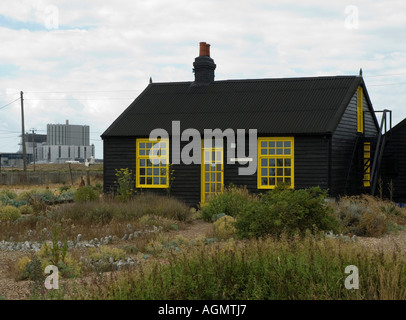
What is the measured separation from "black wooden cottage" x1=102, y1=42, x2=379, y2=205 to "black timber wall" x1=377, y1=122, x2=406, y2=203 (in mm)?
635

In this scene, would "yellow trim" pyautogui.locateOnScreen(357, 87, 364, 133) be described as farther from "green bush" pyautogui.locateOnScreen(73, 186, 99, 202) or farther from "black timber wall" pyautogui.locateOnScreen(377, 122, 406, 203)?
"green bush" pyautogui.locateOnScreen(73, 186, 99, 202)

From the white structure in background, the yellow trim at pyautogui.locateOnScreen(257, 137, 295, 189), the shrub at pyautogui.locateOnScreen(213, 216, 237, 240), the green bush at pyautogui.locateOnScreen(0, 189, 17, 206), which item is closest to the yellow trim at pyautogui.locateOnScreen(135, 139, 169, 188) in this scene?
the yellow trim at pyautogui.locateOnScreen(257, 137, 295, 189)

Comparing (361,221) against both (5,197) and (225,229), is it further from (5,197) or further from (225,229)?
(5,197)

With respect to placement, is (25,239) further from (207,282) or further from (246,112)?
(246,112)

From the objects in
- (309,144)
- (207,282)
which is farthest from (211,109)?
(207,282)

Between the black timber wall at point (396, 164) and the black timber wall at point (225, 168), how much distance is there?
174 inches

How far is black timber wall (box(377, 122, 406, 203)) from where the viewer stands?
18.8 m

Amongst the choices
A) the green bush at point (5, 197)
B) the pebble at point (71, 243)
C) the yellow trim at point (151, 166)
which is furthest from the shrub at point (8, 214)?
the yellow trim at point (151, 166)

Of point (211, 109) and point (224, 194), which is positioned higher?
point (211, 109)

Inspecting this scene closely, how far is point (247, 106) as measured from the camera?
58.3 feet

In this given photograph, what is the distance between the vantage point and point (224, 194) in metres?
14.0

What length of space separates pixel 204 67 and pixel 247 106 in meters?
2.92

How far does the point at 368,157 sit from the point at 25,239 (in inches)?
526

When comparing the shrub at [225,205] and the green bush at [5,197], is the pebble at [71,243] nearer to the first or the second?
the shrub at [225,205]
